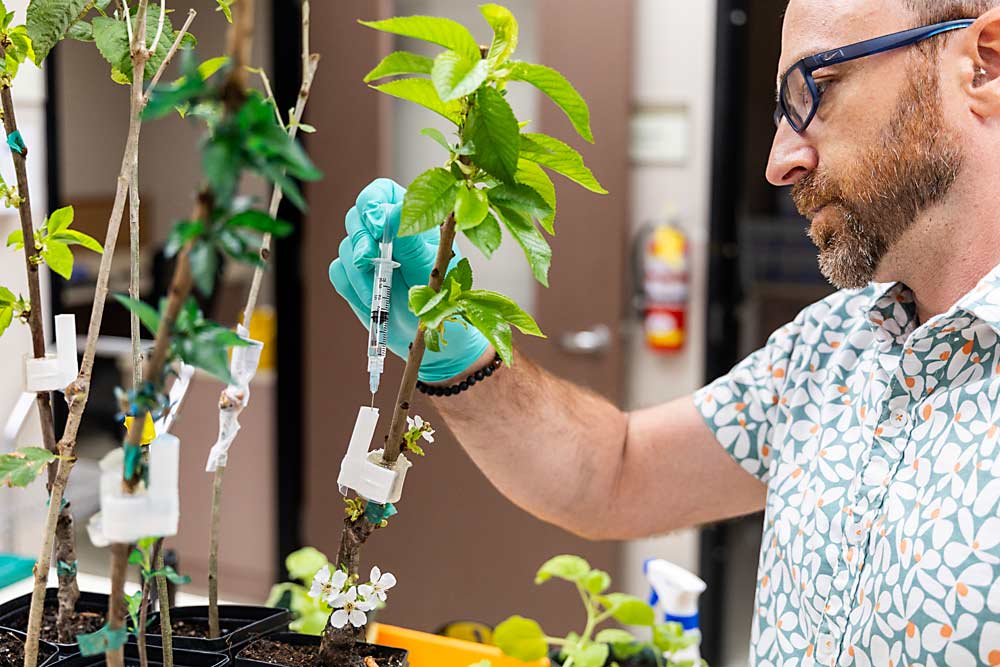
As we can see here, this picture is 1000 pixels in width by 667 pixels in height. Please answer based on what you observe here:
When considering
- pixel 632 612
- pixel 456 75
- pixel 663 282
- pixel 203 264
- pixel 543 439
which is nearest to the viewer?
pixel 203 264

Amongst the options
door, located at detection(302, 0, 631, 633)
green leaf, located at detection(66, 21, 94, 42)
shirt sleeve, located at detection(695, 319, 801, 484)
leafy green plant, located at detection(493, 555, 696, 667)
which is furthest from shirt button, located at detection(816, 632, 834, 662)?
door, located at detection(302, 0, 631, 633)

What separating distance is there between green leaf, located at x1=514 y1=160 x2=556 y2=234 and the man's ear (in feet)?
1.64

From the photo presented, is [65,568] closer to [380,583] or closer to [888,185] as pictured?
[380,583]

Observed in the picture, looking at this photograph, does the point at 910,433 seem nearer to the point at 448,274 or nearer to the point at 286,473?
the point at 448,274

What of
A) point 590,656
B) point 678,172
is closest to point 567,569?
point 590,656

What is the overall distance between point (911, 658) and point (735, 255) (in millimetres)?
1915

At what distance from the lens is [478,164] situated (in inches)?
26.0

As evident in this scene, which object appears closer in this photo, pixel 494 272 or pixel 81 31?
pixel 81 31

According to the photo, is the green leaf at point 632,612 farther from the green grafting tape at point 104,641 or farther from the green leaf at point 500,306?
the green grafting tape at point 104,641

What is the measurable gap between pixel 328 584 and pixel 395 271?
38 cm

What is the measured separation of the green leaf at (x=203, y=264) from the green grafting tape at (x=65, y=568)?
0.48m

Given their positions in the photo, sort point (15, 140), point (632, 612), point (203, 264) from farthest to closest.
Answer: point (632, 612)
point (15, 140)
point (203, 264)

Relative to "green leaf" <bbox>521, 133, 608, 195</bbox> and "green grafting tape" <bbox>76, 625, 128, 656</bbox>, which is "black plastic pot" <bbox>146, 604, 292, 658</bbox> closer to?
"green grafting tape" <bbox>76, 625, 128, 656</bbox>

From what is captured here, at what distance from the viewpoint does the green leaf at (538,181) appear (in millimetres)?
703
